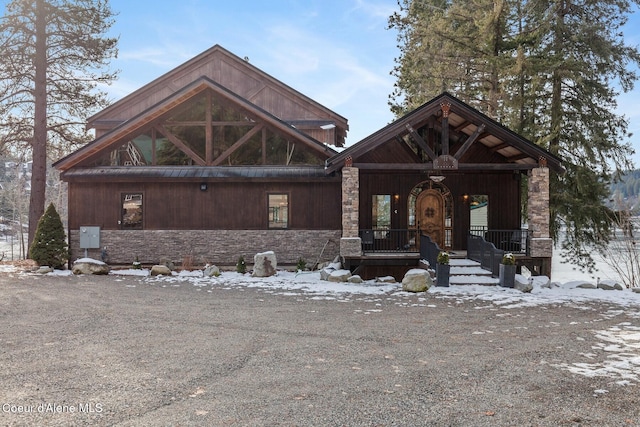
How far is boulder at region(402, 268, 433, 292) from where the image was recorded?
39.9 feet

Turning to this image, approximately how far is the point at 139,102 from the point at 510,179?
17.1 m

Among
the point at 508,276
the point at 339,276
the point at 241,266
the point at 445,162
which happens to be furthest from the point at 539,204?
the point at 241,266

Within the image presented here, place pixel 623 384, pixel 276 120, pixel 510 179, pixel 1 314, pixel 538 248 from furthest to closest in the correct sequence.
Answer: pixel 510 179, pixel 276 120, pixel 538 248, pixel 1 314, pixel 623 384

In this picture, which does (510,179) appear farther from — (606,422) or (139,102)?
(139,102)

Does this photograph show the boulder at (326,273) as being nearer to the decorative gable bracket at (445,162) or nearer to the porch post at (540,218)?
the decorative gable bracket at (445,162)

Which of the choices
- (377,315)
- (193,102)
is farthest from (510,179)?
(193,102)

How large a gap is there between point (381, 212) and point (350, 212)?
3437 millimetres

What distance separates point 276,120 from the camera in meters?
16.3

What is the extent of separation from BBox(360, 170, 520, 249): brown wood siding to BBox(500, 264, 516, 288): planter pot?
16.4ft

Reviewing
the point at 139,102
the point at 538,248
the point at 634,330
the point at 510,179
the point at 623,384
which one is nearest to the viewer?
the point at 623,384

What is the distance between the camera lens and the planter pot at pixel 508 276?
12.6m

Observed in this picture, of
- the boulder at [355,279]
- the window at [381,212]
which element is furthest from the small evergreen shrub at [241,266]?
the window at [381,212]

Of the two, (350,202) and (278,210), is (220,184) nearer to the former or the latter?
(278,210)

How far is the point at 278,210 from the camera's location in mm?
16766
